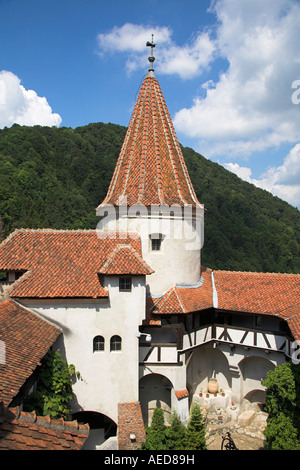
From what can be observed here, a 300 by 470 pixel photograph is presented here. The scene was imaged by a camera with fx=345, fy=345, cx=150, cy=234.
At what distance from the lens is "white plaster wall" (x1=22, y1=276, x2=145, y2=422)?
1495cm

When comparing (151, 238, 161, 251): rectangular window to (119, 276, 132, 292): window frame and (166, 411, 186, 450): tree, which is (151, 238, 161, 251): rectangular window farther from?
(166, 411, 186, 450): tree

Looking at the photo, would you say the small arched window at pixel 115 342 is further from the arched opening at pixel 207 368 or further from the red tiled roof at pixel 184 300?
the arched opening at pixel 207 368

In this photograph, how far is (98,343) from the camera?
15.3 m

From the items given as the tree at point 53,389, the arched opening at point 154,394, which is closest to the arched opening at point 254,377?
the arched opening at point 154,394

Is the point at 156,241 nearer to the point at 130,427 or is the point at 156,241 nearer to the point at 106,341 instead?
the point at 106,341

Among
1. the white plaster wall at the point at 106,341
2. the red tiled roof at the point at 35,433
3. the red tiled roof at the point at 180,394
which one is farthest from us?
the red tiled roof at the point at 180,394

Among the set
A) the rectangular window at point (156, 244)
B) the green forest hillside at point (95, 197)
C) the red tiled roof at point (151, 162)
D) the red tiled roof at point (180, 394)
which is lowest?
the red tiled roof at point (180, 394)

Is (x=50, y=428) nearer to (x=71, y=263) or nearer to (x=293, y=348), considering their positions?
(x=71, y=263)

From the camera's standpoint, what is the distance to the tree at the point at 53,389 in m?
11.8

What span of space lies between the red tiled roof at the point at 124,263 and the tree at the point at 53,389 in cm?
405

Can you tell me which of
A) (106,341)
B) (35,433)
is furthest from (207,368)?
(35,433)

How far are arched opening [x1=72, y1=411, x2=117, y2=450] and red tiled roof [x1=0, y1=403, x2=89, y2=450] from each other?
8191 millimetres

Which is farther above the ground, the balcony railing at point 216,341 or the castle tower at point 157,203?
the castle tower at point 157,203
